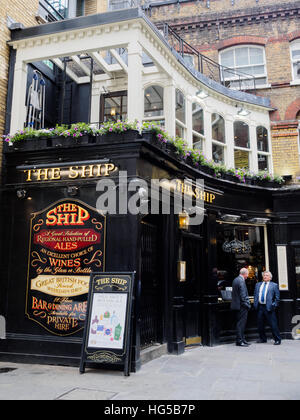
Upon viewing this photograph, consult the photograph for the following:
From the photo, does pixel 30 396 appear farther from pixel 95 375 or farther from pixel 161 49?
pixel 161 49

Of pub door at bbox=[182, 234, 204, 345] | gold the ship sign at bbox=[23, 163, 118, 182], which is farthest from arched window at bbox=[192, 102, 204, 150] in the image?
gold the ship sign at bbox=[23, 163, 118, 182]

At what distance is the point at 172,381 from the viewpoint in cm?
616

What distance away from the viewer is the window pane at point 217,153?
11.5 m

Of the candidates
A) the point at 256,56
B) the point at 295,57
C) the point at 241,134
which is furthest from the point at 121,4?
the point at 295,57

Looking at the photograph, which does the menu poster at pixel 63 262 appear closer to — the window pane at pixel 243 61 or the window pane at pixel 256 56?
the window pane at pixel 243 61

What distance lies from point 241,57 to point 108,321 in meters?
11.7

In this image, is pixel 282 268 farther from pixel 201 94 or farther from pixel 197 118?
pixel 201 94

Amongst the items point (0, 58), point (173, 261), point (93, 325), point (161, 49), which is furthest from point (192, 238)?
point (0, 58)

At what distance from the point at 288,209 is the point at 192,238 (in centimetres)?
393

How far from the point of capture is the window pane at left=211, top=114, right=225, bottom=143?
1159 cm

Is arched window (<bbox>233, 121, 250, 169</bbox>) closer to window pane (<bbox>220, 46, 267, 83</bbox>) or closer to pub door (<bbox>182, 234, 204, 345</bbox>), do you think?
window pane (<bbox>220, 46, 267, 83</bbox>)

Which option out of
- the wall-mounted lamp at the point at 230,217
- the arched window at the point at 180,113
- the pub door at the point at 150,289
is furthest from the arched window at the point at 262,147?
the pub door at the point at 150,289

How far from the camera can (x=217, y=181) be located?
35.0 ft

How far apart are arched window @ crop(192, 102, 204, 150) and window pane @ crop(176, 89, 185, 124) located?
0.84 m
